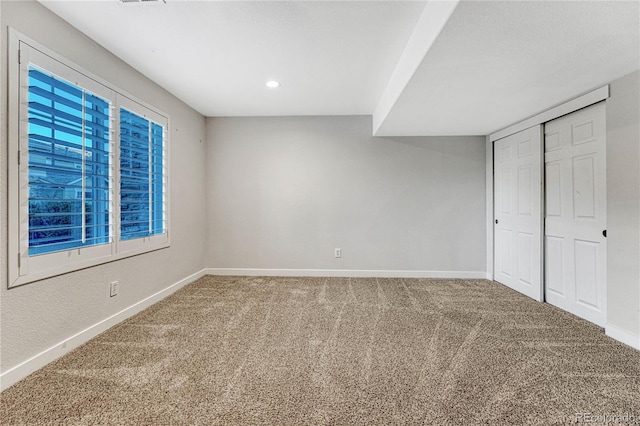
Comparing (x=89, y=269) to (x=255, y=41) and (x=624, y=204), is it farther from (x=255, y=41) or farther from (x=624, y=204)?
(x=624, y=204)

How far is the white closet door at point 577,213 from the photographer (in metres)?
2.41

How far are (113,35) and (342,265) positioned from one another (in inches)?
138

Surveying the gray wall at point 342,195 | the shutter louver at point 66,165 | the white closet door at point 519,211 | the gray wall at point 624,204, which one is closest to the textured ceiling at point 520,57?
the gray wall at point 624,204

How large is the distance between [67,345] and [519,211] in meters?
4.64

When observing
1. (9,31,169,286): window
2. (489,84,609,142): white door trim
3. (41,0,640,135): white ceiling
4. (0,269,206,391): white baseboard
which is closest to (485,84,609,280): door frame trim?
(489,84,609,142): white door trim

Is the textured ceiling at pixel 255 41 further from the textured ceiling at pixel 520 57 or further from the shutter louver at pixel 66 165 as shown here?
the shutter louver at pixel 66 165

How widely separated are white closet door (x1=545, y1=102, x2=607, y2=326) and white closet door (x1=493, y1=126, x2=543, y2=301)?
0.10 m

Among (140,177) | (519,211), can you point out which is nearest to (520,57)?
(519,211)

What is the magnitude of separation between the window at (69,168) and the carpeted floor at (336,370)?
2.46ft

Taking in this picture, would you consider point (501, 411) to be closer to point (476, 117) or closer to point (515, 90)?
point (515, 90)

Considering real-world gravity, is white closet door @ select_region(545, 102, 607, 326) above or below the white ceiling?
below

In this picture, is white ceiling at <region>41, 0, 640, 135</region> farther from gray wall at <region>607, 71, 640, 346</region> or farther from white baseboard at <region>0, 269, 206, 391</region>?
white baseboard at <region>0, 269, 206, 391</region>

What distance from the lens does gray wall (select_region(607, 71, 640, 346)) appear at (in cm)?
208

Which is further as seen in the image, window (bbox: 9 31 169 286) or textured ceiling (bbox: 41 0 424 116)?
textured ceiling (bbox: 41 0 424 116)
